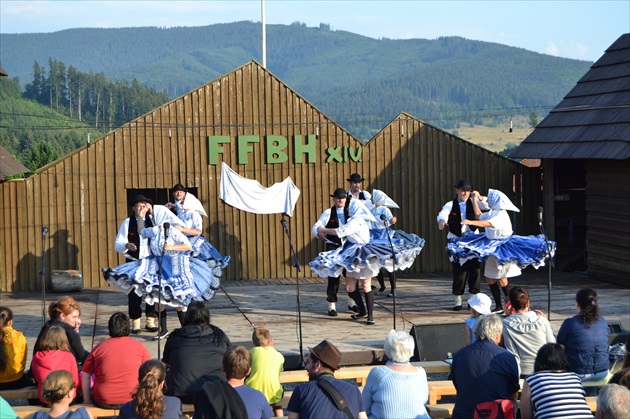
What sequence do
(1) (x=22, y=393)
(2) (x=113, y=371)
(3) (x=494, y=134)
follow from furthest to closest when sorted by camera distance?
(3) (x=494, y=134) → (1) (x=22, y=393) → (2) (x=113, y=371)

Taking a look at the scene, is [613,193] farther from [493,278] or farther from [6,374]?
[6,374]

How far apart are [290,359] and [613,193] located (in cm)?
799

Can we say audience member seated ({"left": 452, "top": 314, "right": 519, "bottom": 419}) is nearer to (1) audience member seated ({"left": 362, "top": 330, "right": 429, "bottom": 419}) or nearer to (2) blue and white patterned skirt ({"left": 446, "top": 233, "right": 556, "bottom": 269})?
(1) audience member seated ({"left": 362, "top": 330, "right": 429, "bottom": 419})

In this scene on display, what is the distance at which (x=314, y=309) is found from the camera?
558 inches

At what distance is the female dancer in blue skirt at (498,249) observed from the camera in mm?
13195

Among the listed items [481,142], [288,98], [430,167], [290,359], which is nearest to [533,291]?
[430,167]

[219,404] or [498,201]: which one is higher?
[498,201]

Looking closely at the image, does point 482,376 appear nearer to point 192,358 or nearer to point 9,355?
point 192,358

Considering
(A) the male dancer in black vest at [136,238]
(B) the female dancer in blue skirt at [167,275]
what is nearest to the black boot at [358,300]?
(B) the female dancer in blue skirt at [167,275]

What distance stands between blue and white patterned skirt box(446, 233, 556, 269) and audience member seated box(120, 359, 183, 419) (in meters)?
7.52

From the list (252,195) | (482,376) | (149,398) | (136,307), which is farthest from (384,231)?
(149,398)

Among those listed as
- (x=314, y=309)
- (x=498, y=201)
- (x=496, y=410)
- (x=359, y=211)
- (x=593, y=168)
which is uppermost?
(x=593, y=168)

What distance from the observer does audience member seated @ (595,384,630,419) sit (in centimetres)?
554

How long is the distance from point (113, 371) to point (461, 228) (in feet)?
23.9
